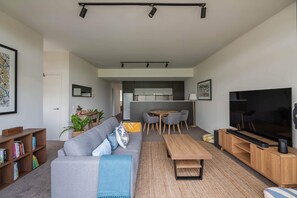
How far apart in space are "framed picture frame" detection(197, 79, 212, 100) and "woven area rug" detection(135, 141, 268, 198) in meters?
2.78

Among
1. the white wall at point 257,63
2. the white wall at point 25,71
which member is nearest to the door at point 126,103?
the white wall at point 257,63

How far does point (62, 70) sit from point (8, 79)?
2040mm

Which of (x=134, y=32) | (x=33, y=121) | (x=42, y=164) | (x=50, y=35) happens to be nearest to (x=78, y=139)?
(x=42, y=164)

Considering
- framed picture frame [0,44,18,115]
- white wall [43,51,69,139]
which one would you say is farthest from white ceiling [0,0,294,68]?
framed picture frame [0,44,18,115]

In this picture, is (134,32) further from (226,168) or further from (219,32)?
(226,168)

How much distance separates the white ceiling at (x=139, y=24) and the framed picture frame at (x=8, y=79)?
0.66 metres

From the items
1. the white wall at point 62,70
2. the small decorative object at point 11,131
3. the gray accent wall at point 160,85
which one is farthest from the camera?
the gray accent wall at point 160,85

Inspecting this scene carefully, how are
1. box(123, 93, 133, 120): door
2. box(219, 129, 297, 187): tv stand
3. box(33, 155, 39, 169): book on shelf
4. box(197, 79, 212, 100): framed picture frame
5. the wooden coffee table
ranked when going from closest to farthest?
box(219, 129, 297, 187): tv stand, the wooden coffee table, box(33, 155, 39, 169): book on shelf, box(197, 79, 212, 100): framed picture frame, box(123, 93, 133, 120): door

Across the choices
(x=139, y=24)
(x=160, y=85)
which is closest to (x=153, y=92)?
(x=160, y=85)

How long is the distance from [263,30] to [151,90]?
666cm

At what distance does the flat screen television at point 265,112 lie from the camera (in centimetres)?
228

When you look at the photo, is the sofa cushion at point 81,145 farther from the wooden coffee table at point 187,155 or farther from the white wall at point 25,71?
the white wall at point 25,71

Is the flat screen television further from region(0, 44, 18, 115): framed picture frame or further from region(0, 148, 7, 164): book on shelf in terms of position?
region(0, 44, 18, 115): framed picture frame

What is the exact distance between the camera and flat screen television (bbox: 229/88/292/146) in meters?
2.28
